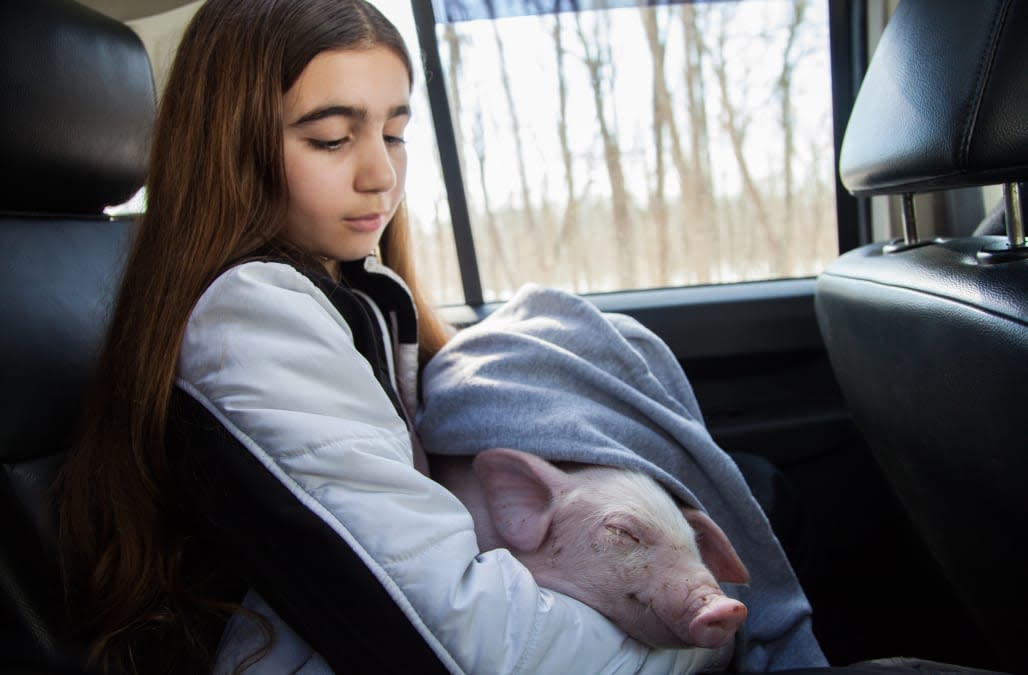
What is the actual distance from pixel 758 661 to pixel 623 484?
1.07ft

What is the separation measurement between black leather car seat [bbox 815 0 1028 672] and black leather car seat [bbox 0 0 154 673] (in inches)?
39.7

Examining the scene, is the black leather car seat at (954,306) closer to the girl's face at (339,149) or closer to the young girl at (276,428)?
the young girl at (276,428)

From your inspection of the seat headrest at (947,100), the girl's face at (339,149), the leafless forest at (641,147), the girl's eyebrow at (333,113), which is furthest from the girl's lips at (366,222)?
the leafless forest at (641,147)

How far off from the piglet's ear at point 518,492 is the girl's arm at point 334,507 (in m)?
0.11

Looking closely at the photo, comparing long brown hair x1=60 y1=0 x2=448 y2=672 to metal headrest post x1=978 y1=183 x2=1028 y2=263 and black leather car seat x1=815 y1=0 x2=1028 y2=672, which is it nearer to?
black leather car seat x1=815 y1=0 x2=1028 y2=672

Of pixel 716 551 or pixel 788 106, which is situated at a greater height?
pixel 788 106

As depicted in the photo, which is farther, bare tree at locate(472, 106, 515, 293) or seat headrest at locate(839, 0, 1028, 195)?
bare tree at locate(472, 106, 515, 293)

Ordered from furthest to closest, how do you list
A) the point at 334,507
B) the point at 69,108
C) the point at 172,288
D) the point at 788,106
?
the point at 788,106
the point at 69,108
the point at 172,288
the point at 334,507

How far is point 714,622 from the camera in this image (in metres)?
0.86

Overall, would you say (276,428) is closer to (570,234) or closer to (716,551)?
(716,551)

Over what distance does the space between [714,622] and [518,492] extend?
271mm

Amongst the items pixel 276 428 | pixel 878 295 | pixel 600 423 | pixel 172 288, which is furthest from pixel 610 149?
pixel 276 428

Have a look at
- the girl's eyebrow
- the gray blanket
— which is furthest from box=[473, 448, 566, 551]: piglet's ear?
the girl's eyebrow

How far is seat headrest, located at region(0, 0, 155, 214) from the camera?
0.98 m
